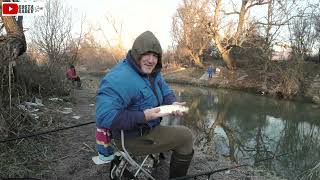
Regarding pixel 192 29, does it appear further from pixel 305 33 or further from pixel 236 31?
pixel 305 33

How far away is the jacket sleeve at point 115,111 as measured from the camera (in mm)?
3297

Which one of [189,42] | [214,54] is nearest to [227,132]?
[189,42]

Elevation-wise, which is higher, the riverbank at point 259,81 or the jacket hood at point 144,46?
the jacket hood at point 144,46

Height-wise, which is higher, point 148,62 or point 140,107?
point 148,62

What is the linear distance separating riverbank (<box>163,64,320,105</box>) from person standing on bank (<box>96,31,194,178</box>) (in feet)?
59.1

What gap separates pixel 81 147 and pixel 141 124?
120 inches

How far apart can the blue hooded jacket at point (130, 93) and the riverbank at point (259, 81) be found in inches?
717

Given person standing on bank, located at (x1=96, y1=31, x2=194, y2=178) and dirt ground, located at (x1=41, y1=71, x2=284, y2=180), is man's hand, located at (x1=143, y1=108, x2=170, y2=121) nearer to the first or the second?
person standing on bank, located at (x1=96, y1=31, x2=194, y2=178)

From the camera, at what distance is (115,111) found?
3299mm

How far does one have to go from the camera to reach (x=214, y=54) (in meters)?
40.1

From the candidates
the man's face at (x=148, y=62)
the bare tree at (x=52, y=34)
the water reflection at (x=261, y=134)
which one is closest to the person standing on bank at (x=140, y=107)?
the man's face at (x=148, y=62)

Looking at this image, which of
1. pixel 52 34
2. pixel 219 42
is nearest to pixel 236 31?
pixel 219 42

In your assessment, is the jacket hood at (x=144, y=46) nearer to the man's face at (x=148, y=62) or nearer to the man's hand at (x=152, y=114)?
the man's face at (x=148, y=62)

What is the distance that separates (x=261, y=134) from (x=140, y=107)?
26.9ft
